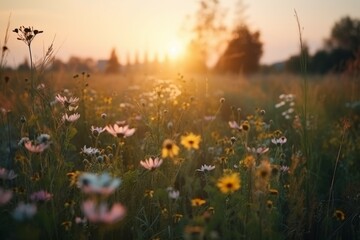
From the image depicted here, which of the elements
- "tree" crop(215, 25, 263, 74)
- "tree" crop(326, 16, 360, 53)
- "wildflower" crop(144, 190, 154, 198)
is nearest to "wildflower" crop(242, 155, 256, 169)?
"wildflower" crop(144, 190, 154, 198)

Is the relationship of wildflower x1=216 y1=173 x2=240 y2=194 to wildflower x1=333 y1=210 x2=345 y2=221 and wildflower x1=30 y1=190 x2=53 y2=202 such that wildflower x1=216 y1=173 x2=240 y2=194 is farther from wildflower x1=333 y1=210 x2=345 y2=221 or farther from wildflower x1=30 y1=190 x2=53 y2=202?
wildflower x1=333 y1=210 x2=345 y2=221

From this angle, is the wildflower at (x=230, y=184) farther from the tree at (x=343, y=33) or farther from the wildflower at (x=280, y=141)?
the tree at (x=343, y=33)

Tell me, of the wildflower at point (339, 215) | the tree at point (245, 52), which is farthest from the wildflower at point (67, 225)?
the tree at point (245, 52)

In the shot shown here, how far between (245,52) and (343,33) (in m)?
8.55

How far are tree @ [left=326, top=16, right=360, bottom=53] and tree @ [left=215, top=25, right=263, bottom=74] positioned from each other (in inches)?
218

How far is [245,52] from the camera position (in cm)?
2662

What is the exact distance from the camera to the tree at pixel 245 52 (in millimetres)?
25625

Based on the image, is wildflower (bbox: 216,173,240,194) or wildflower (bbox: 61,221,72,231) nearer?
wildflower (bbox: 216,173,240,194)

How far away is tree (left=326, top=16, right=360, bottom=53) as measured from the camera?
28.3 meters

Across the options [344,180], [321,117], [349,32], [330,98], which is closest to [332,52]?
[349,32]

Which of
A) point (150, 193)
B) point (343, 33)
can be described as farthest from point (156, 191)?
point (343, 33)

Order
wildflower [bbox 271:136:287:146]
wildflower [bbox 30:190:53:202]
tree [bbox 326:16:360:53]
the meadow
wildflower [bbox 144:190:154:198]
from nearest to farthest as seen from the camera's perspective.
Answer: the meadow → wildflower [bbox 30:190:53:202] → wildflower [bbox 144:190:154:198] → wildflower [bbox 271:136:287:146] → tree [bbox 326:16:360:53]

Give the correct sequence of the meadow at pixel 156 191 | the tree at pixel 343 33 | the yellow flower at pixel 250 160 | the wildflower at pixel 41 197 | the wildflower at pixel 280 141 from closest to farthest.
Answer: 1. the meadow at pixel 156 191
2. the wildflower at pixel 41 197
3. the yellow flower at pixel 250 160
4. the wildflower at pixel 280 141
5. the tree at pixel 343 33

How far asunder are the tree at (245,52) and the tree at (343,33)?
553cm
